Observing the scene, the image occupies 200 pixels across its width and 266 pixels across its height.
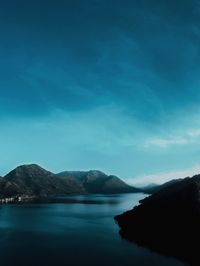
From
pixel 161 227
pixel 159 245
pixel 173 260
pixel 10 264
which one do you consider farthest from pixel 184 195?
pixel 10 264

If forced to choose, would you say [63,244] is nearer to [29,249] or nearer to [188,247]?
[29,249]

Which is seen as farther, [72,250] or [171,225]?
[171,225]

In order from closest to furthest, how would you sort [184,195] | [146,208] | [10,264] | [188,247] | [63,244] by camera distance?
[10,264] → [188,247] → [63,244] → [184,195] → [146,208]

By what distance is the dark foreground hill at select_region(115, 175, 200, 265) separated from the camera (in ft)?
379

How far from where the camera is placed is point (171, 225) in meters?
139

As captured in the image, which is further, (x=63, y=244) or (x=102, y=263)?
(x=63, y=244)

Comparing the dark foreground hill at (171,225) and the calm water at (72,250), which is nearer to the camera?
the calm water at (72,250)

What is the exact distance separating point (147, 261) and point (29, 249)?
39.7m

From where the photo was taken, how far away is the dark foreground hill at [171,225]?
11550 centimetres

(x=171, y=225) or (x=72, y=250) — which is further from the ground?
(x=171, y=225)

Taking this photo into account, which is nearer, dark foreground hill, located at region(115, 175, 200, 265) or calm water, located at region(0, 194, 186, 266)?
calm water, located at region(0, 194, 186, 266)

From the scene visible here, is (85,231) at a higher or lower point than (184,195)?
lower

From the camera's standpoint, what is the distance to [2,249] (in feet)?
393

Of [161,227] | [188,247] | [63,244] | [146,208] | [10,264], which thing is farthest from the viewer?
[146,208]
